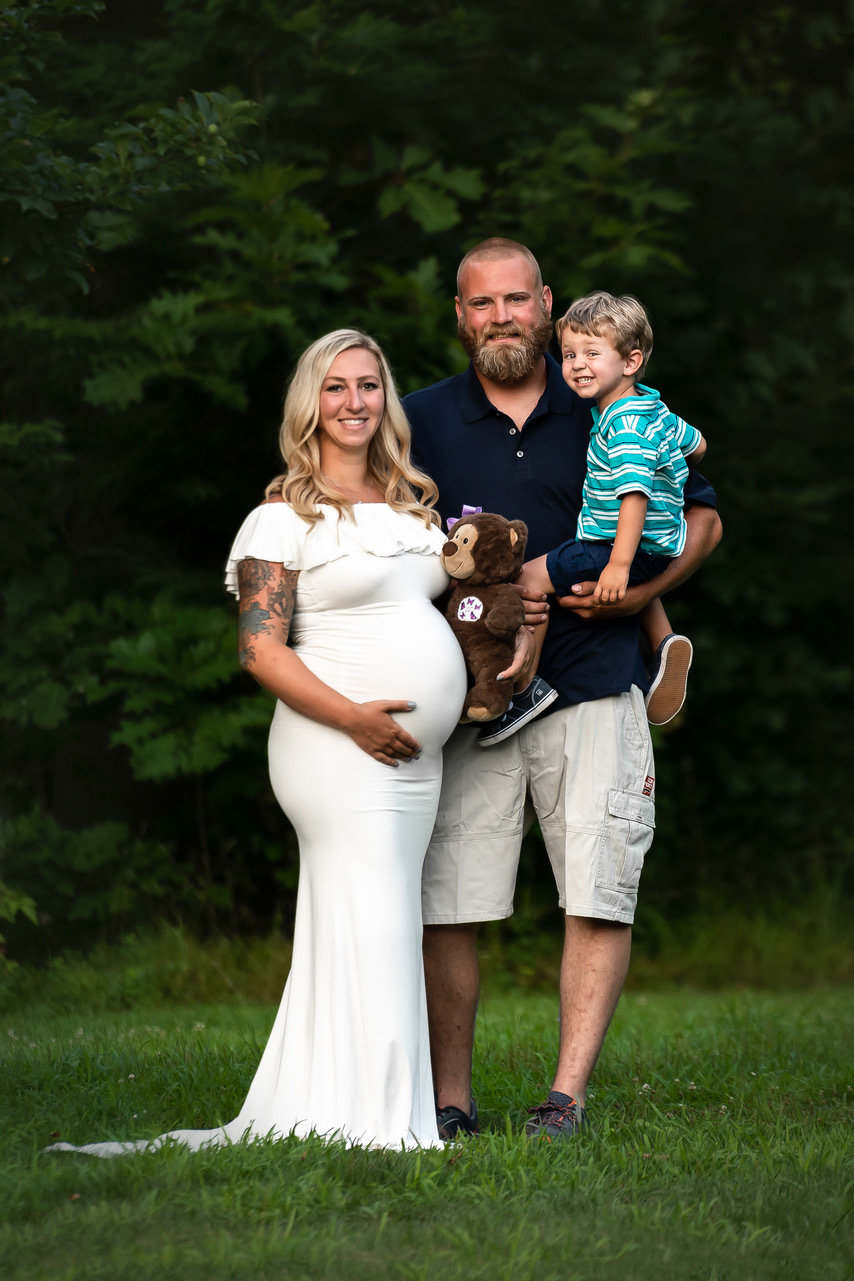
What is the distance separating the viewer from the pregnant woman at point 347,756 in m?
3.23

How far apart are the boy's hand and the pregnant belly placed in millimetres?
413

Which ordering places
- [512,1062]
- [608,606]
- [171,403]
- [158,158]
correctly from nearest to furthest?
[608,606] → [158,158] → [512,1062] → [171,403]

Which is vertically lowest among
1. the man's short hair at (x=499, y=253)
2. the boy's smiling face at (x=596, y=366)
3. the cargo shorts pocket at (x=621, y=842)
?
the cargo shorts pocket at (x=621, y=842)

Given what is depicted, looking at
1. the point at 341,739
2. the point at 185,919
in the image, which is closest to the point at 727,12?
the point at 185,919

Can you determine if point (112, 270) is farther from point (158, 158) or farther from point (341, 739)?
point (341, 739)

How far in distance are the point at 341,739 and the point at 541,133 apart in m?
5.06

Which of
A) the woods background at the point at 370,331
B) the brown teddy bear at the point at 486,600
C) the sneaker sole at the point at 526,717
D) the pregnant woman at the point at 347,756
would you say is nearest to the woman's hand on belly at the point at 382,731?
the pregnant woman at the point at 347,756

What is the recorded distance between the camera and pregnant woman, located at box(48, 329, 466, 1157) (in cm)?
323

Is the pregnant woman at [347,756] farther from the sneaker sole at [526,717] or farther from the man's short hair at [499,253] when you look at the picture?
the man's short hair at [499,253]

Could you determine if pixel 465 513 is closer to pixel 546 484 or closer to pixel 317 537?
pixel 546 484

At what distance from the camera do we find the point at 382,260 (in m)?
7.18

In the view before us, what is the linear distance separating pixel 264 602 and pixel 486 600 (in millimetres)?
550

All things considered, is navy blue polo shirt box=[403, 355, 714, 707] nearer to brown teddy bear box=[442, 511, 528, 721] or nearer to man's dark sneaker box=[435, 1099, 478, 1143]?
brown teddy bear box=[442, 511, 528, 721]

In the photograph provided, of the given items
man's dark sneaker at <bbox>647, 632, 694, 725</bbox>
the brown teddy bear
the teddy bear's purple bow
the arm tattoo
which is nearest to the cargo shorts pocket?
man's dark sneaker at <bbox>647, 632, 694, 725</bbox>
